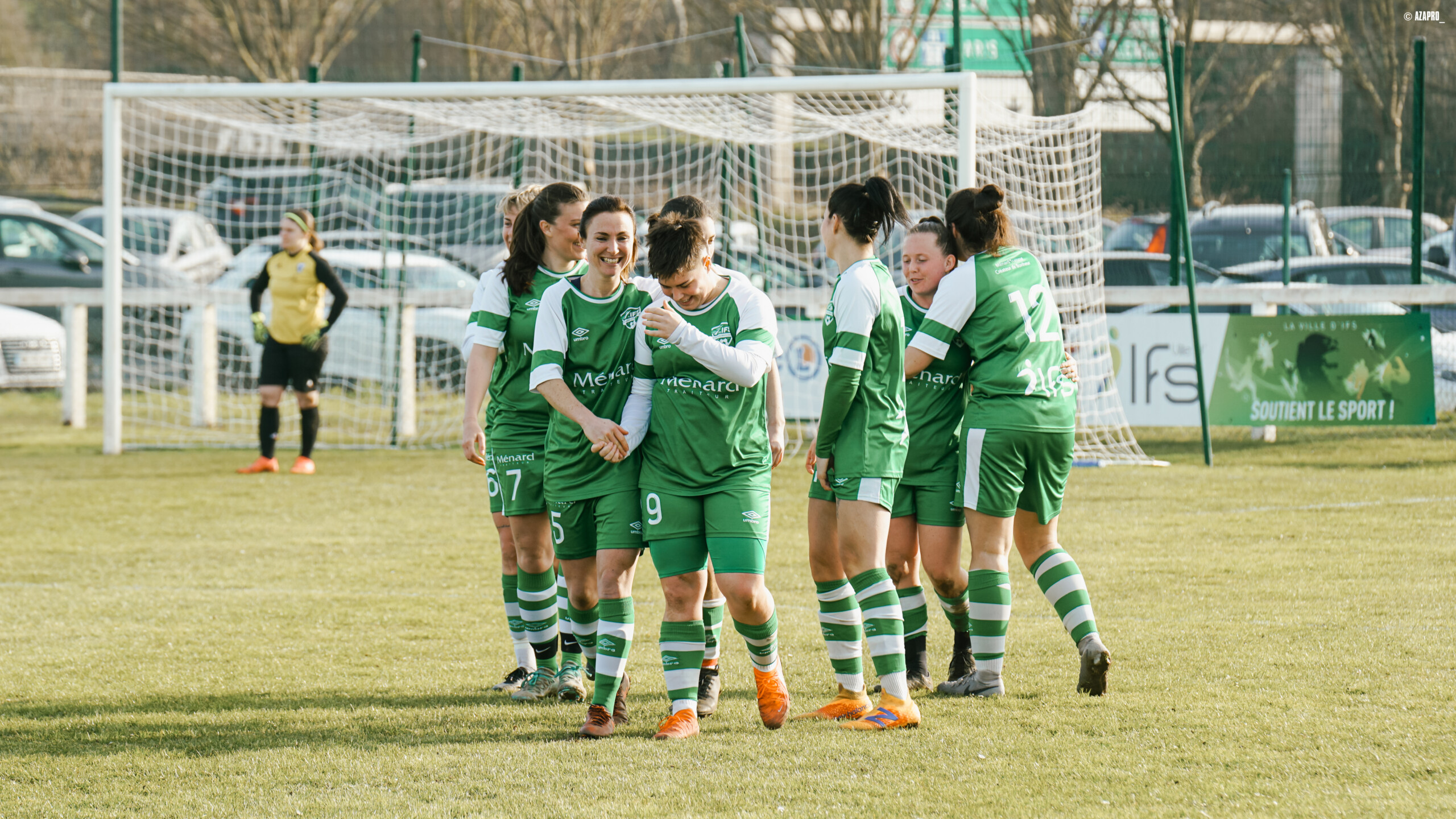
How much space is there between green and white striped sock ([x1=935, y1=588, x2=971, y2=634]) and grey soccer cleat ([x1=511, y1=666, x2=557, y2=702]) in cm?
145

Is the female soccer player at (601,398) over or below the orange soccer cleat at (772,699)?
over

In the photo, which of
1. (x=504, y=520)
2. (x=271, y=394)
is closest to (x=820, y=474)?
(x=504, y=520)

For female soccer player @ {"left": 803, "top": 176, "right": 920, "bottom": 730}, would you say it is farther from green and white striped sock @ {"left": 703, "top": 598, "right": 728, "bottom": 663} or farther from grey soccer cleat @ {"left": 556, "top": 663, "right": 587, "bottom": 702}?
grey soccer cleat @ {"left": 556, "top": 663, "right": 587, "bottom": 702}

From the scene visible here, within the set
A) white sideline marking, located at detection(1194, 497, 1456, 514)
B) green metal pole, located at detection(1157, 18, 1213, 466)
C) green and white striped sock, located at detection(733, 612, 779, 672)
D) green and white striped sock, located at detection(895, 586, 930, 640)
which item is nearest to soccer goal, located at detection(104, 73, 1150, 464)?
green metal pole, located at detection(1157, 18, 1213, 466)

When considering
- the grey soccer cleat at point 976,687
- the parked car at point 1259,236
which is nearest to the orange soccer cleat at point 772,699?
the grey soccer cleat at point 976,687

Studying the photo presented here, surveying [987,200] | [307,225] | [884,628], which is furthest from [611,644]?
[307,225]

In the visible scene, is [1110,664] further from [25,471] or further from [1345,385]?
[25,471]

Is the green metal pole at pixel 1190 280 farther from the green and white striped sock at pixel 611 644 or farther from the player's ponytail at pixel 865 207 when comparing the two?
the green and white striped sock at pixel 611 644

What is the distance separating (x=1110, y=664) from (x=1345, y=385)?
8093mm

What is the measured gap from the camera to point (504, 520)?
5426 millimetres

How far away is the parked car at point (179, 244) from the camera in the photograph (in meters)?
20.6

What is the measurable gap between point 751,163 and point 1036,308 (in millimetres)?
10237

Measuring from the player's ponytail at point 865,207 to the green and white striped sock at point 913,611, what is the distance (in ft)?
4.47

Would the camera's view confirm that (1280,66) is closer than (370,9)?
Yes
